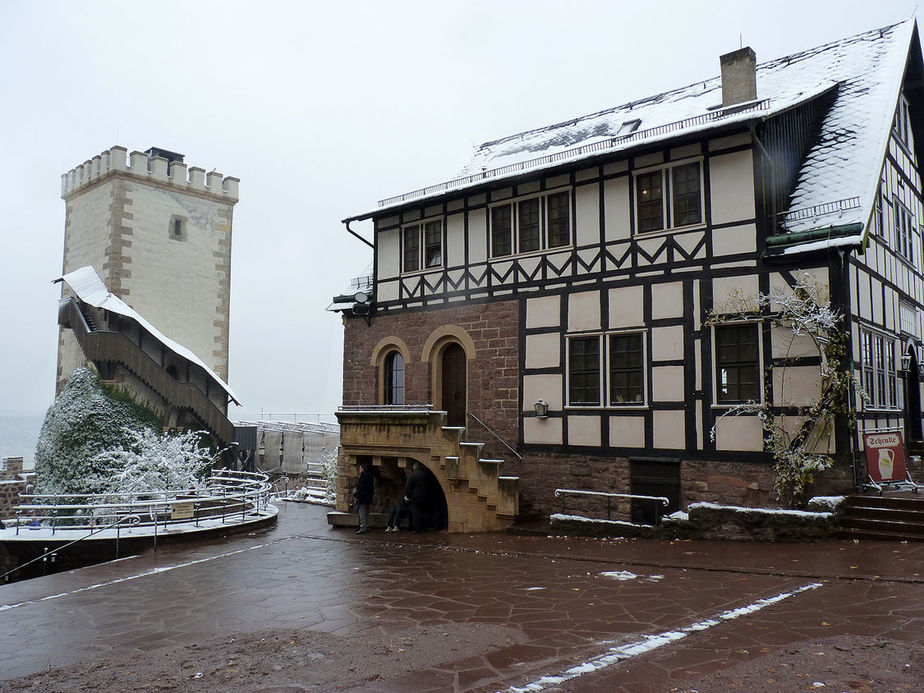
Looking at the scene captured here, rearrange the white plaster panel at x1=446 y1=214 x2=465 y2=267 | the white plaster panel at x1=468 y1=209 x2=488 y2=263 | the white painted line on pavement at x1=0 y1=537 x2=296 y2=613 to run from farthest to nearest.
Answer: the white plaster panel at x1=446 y1=214 x2=465 y2=267 < the white plaster panel at x1=468 y1=209 x2=488 y2=263 < the white painted line on pavement at x1=0 y1=537 x2=296 y2=613

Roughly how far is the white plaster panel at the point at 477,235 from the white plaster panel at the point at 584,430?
4526 mm

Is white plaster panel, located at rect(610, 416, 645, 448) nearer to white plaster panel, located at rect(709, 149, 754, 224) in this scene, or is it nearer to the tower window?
white plaster panel, located at rect(709, 149, 754, 224)

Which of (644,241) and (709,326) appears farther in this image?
(644,241)

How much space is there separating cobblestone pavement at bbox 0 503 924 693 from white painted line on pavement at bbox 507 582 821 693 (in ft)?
0.08

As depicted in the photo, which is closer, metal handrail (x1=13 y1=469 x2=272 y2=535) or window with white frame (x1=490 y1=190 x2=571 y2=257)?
metal handrail (x1=13 y1=469 x2=272 y2=535)

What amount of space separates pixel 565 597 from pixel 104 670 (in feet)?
16.5

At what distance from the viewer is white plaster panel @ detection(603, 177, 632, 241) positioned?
15.5 meters

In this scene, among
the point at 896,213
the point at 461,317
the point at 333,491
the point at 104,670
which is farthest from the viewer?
the point at 333,491

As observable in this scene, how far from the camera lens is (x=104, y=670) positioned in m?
6.82

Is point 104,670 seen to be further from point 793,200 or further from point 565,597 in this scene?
point 793,200

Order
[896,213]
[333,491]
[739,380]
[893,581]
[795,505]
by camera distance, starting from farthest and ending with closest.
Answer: [333,491] → [896,213] → [739,380] → [795,505] → [893,581]

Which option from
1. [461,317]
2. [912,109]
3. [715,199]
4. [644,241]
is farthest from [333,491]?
[912,109]

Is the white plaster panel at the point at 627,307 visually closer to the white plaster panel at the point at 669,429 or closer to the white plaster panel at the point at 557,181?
the white plaster panel at the point at 669,429

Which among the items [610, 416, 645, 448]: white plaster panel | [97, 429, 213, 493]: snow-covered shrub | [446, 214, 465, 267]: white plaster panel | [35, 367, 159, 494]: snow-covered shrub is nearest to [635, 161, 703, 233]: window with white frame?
[610, 416, 645, 448]: white plaster panel
